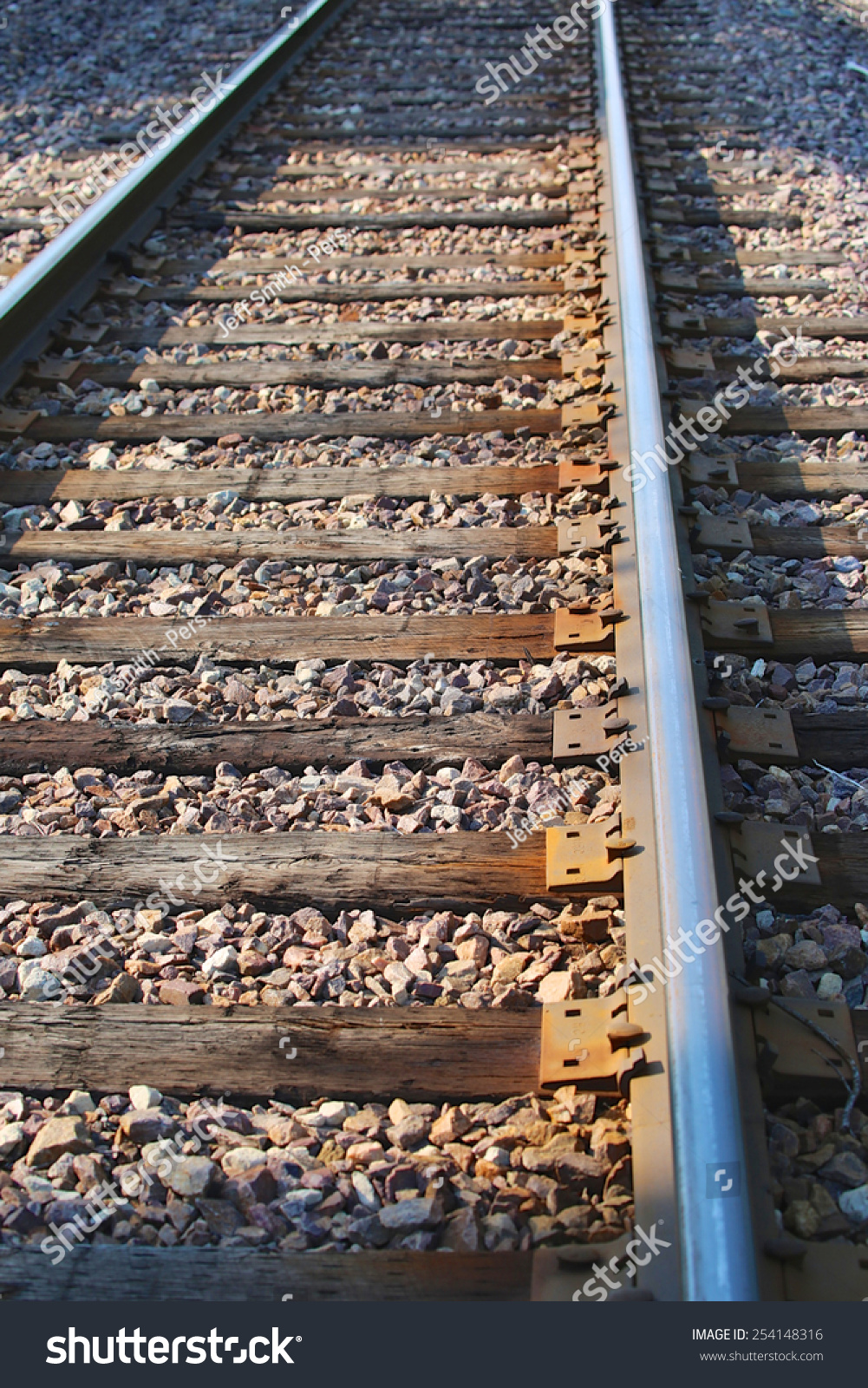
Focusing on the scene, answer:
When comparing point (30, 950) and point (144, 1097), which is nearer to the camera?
point (144, 1097)

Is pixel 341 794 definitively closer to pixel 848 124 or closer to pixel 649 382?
pixel 649 382

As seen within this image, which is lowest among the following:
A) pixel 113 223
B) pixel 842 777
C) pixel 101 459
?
pixel 842 777

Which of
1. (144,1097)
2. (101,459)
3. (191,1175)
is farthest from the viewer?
(101,459)

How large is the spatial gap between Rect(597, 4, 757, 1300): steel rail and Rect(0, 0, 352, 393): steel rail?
2.39m

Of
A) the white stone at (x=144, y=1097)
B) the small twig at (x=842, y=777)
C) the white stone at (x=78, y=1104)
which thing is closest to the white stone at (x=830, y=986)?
the small twig at (x=842, y=777)

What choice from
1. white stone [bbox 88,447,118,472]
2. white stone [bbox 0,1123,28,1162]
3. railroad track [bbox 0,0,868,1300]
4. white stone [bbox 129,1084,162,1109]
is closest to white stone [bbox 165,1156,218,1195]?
railroad track [bbox 0,0,868,1300]

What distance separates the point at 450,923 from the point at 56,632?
54.6 inches

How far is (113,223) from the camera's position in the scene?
4867mm

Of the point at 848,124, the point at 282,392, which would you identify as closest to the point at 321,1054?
the point at 282,392

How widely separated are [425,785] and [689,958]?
0.80 m

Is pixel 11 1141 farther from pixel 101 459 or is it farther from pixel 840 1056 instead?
pixel 101 459

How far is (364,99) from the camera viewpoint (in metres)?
6.86

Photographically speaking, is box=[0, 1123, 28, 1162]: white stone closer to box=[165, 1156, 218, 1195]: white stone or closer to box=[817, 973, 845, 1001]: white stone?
box=[165, 1156, 218, 1195]: white stone

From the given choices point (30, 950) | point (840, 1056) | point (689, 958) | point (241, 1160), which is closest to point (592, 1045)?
point (689, 958)
